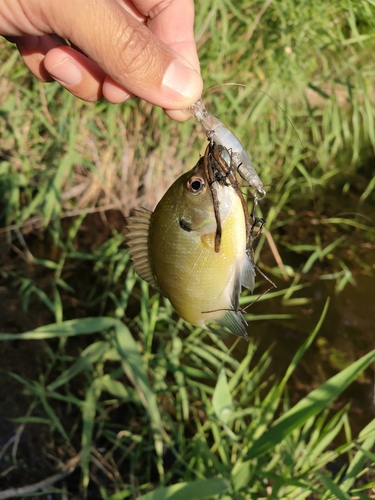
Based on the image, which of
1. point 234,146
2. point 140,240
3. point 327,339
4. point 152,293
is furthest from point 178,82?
point 327,339

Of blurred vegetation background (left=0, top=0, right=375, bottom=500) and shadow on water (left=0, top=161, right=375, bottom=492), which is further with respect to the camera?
shadow on water (left=0, top=161, right=375, bottom=492)

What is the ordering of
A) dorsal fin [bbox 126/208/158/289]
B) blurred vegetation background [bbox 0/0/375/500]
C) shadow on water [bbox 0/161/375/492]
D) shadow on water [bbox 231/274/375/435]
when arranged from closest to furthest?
dorsal fin [bbox 126/208/158/289] < blurred vegetation background [bbox 0/0/375/500] < shadow on water [bbox 0/161/375/492] < shadow on water [bbox 231/274/375/435]

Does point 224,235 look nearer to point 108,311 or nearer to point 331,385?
point 331,385

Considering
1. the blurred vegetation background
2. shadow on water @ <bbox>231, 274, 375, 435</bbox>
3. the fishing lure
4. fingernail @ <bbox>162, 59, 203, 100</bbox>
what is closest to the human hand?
fingernail @ <bbox>162, 59, 203, 100</bbox>

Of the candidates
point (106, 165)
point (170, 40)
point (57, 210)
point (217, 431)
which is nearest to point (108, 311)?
point (57, 210)

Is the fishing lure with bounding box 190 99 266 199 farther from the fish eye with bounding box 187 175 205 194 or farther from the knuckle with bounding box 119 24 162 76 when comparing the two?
the knuckle with bounding box 119 24 162 76

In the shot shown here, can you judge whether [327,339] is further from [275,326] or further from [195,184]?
[195,184]
